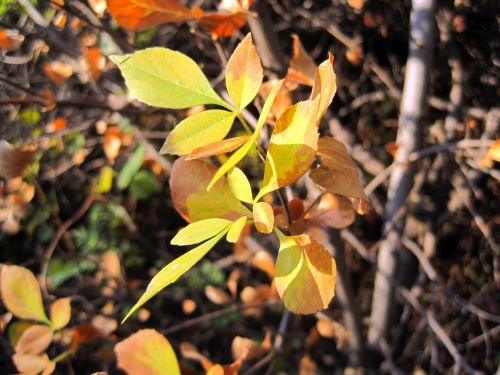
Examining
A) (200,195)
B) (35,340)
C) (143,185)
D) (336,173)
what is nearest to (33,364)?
(35,340)

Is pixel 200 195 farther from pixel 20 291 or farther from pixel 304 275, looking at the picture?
pixel 20 291

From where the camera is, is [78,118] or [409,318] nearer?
[409,318]

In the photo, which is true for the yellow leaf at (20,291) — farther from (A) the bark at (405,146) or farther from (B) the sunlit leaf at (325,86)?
(A) the bark at (405,146)

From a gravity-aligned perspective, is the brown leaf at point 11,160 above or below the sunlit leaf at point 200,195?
below

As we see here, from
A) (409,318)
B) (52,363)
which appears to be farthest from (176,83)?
(409,318)

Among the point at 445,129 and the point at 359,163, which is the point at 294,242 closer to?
the point at 445,129

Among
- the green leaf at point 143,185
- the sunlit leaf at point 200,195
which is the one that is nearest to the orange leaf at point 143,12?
the sunlit leaf at point 200,195

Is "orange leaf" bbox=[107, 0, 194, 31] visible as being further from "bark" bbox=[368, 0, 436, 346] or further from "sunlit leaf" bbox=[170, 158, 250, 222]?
"bark" bbox=[368, 0, 436, 346]
